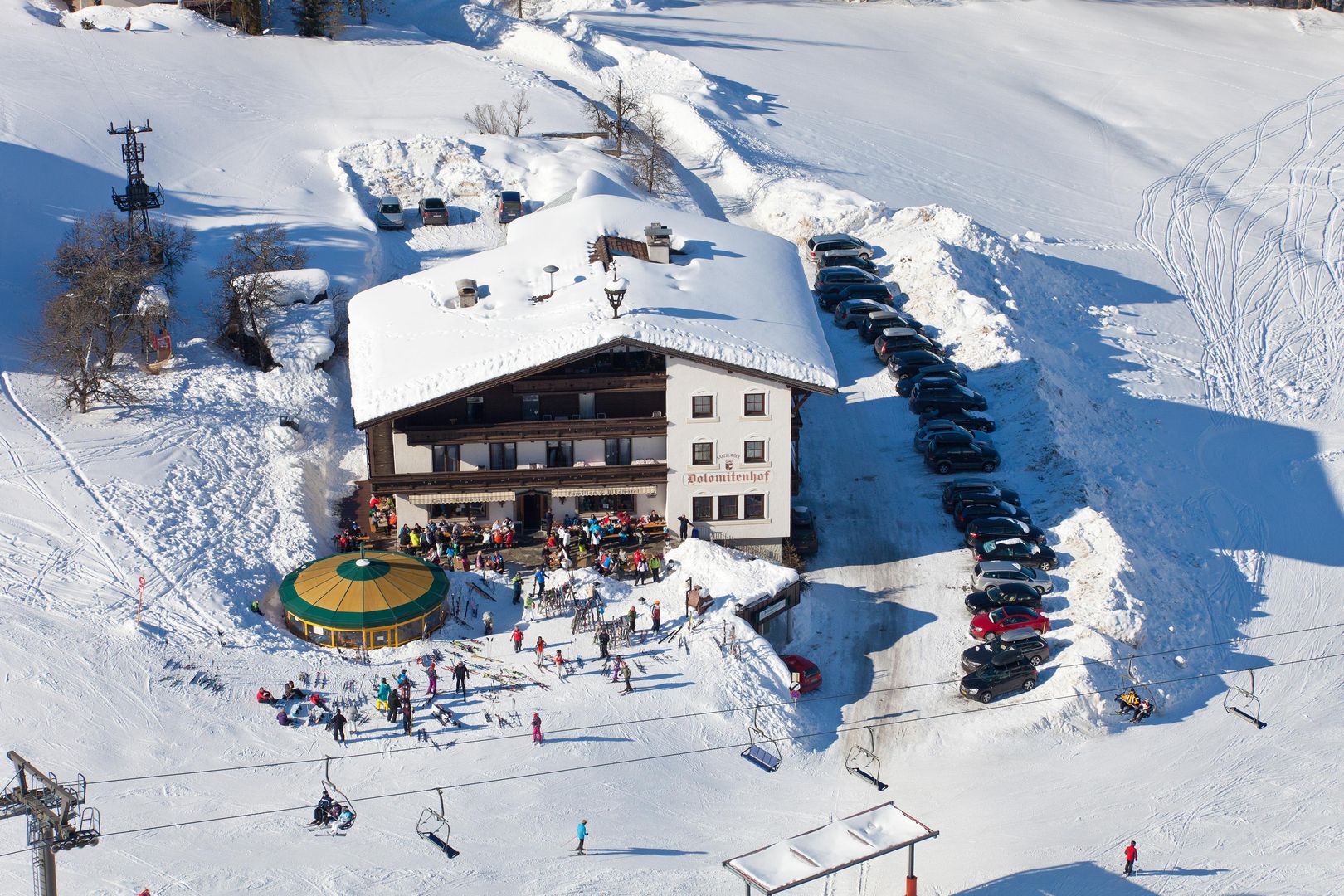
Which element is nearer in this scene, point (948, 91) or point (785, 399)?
point (785, 399)

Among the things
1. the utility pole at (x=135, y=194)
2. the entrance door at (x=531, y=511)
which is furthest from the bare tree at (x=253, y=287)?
the entrance door at (x=531, y=511)

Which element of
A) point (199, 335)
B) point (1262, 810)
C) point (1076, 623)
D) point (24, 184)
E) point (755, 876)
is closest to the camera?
point (755, 876)

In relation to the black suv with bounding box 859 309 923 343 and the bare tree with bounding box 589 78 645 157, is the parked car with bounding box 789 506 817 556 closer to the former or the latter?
the black suv with bounding box 859 309 923 343

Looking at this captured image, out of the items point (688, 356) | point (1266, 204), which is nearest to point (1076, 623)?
point (688, 356)

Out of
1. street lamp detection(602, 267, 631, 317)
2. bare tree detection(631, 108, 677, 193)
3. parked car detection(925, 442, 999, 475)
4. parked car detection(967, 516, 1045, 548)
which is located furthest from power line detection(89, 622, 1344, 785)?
bare tree detection(631, 108, 677, 193)

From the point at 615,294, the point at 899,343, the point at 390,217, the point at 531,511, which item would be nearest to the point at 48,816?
the point at 531,511

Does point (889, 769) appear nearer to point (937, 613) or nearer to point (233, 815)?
point (937, 613)
